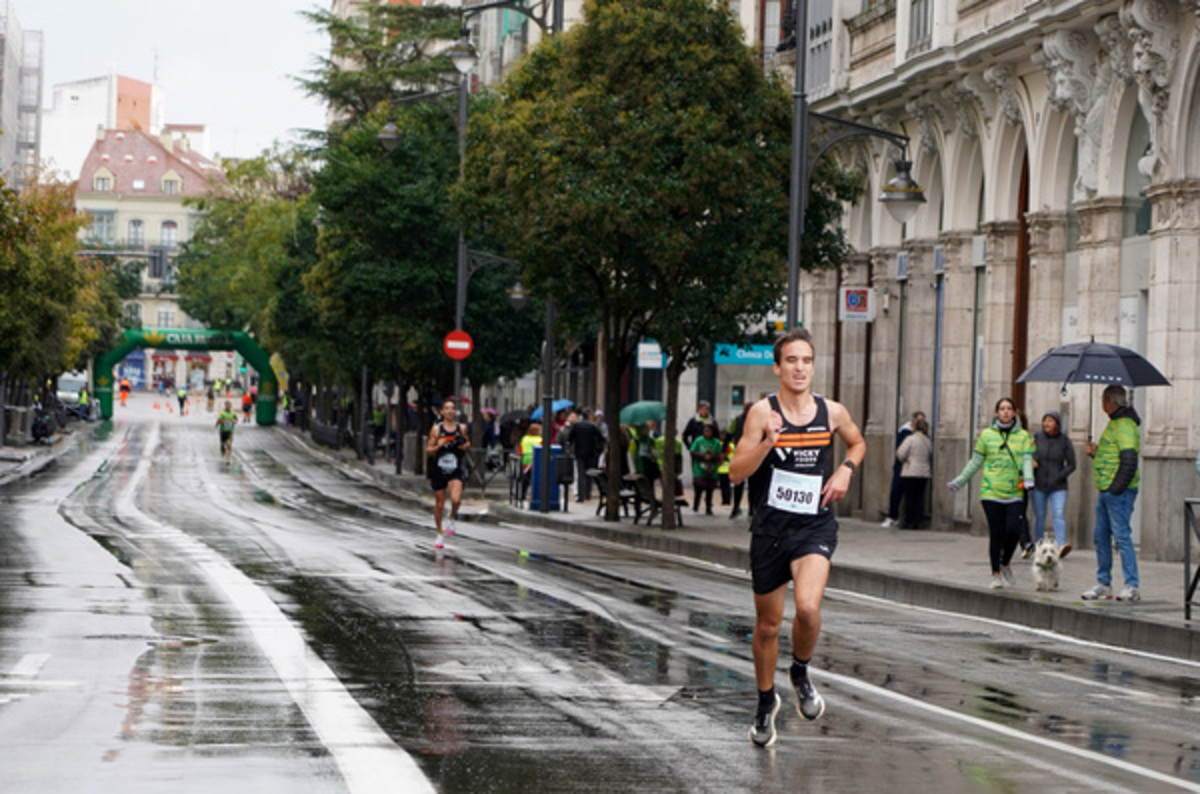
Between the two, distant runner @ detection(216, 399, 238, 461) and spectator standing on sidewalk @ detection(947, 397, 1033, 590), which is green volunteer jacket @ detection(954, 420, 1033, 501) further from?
distant runner @ detection(216, 399, 238, 461)

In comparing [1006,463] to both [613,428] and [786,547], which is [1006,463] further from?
[613,428]

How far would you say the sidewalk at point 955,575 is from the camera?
17516 millimetres

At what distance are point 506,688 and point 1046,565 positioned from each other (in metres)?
9.44

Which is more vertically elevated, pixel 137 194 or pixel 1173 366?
pixel 137 194

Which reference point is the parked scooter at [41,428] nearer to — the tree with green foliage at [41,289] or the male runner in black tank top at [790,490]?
the tree with green foliage at [41,289]

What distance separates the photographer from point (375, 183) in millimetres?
53469

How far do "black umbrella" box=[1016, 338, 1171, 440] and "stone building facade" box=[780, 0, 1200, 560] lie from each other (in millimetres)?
3876

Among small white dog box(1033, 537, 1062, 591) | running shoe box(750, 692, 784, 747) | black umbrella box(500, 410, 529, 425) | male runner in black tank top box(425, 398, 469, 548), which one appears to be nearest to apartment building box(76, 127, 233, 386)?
black umbrella box(500, 410, 529, 425)

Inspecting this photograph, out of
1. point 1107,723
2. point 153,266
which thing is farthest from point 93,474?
point 1107,723

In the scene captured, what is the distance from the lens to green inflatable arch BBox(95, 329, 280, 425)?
385 feet

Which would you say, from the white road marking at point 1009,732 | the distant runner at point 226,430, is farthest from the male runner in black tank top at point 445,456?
the distant runner at point 226,430

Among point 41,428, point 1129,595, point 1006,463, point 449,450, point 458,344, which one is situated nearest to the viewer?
point 1129,595

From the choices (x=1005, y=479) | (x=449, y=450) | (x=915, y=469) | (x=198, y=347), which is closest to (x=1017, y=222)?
(x=915, y=469)

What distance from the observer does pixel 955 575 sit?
22812mm
